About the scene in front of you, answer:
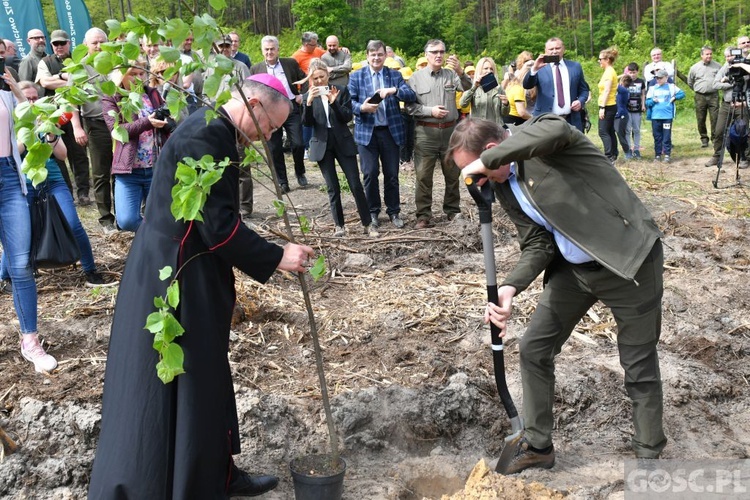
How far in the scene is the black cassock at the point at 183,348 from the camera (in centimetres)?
307

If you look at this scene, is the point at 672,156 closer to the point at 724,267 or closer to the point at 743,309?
the point at 724,267

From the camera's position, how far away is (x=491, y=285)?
354cm

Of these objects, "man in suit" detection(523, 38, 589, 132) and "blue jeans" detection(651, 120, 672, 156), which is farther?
"blue jeans" detection(651, 120, 672, 156)

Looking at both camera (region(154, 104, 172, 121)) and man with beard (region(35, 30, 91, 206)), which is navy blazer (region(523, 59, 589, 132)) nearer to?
camera (region(154, 104, 172, 121))

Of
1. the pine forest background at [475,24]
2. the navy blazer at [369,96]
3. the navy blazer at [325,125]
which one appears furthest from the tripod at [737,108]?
the pine forest background at [475,24]

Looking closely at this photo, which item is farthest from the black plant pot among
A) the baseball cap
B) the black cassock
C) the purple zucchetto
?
the baseball cap

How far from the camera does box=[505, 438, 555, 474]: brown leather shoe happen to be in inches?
152

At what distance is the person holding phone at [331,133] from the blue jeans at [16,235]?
378 cm

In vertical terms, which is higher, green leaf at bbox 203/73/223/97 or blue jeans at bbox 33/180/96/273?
green leaf at bbox 203/73/223/97

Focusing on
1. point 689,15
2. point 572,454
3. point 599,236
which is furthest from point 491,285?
point 689,15

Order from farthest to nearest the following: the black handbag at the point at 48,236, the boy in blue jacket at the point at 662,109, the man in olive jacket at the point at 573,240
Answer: the boy in blue jacket at the point at 662,109
the black handbag at the point at 48,236
the man in olive jacket at the point at 573,240

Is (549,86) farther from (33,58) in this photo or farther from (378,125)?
(33,58)

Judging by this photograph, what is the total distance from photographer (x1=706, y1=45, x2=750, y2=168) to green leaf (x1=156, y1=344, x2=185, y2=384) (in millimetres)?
9652

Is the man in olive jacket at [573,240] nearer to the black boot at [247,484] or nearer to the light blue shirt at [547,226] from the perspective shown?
the light blue shirt at [547,226]
